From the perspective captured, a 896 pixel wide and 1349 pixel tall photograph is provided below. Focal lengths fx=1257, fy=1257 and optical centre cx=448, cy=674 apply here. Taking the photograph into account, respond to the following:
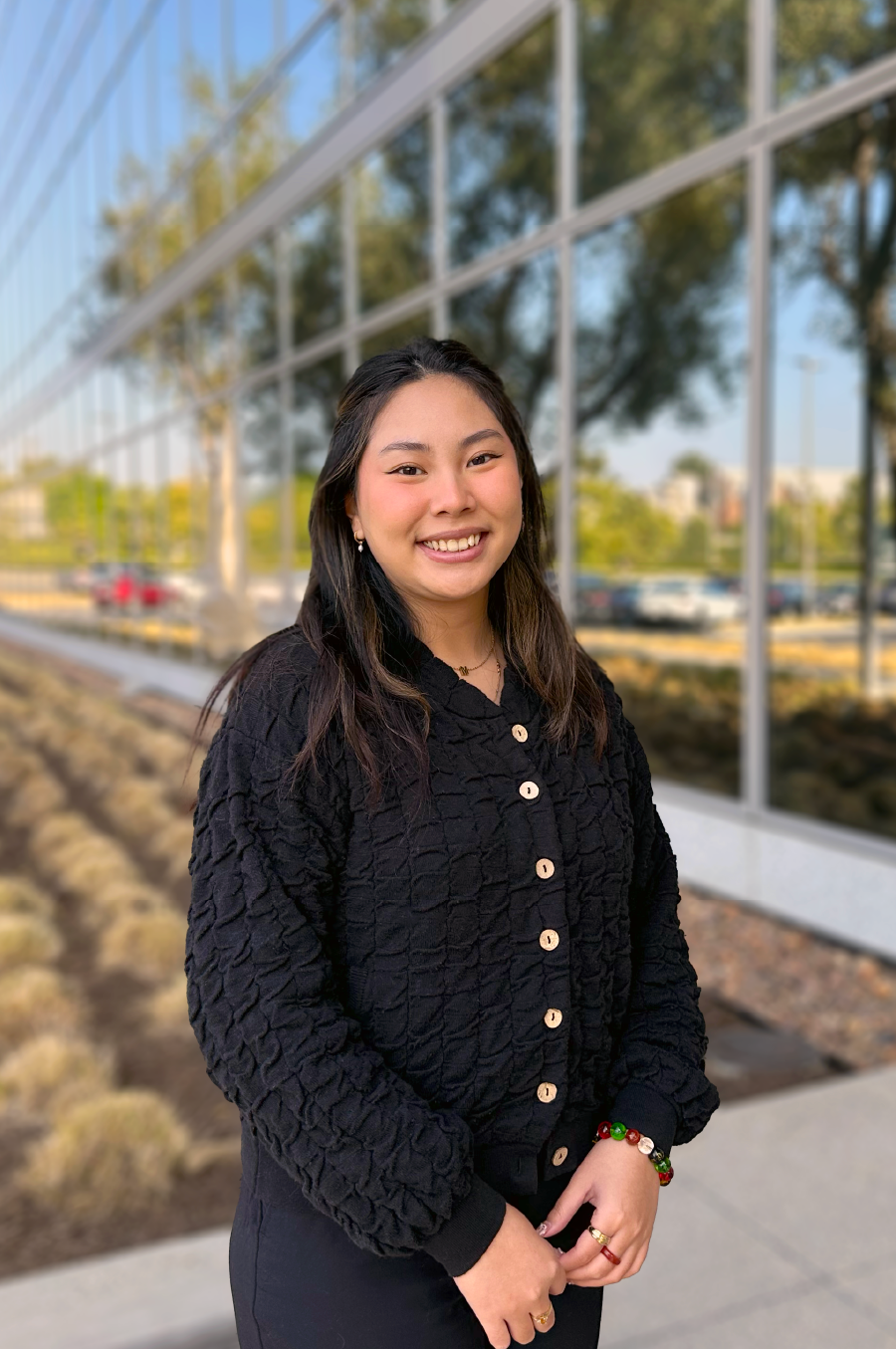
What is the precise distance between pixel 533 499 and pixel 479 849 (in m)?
0.44

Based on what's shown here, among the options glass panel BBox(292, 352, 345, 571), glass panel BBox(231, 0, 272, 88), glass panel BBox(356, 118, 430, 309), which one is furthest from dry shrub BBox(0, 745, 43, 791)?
glass panel BBox(231, 0, 272, 88)

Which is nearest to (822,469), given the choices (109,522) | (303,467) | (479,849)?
(303,467)

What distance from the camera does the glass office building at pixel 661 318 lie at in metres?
5.49

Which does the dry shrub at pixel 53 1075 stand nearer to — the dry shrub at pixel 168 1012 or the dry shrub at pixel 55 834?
the dry shrub at pixel 168 1012

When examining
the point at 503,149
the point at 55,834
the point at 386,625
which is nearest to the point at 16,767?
the point at 55,834

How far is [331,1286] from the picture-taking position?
1.27 m

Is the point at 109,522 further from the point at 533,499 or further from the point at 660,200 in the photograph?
the point at 533,499

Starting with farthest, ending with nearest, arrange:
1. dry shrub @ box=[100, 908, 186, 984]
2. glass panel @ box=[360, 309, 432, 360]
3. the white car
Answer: glass panel @ box=[360, 309, 432, 360] → the white car → dry shrub @ box=[100, 908, 186, 984]

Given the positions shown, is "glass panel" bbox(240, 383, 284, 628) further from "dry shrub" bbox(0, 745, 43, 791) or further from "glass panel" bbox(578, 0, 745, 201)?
"glass panel" bbox(578, 0, 745, 201)

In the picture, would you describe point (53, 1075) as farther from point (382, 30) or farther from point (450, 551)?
point (382, 30)

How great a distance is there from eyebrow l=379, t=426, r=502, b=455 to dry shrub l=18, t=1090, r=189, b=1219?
2.93 m

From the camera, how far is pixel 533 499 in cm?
146

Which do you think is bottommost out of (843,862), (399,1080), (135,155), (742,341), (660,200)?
(843,862)

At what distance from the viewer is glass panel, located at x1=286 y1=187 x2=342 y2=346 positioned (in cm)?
998
